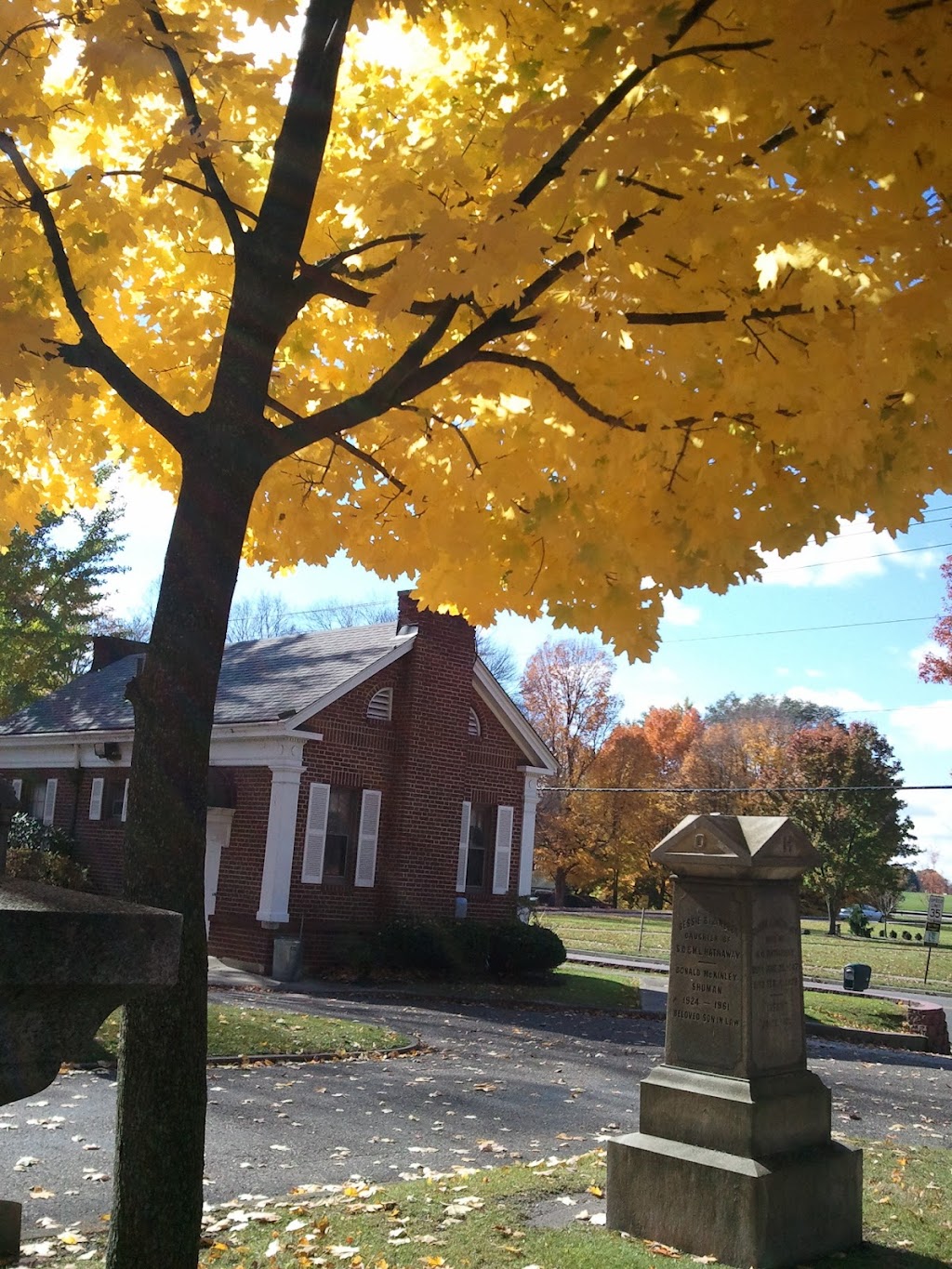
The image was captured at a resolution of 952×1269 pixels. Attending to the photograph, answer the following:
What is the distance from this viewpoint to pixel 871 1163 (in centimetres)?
760

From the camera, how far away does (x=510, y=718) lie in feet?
81.7

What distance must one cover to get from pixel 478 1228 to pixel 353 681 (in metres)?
16.7

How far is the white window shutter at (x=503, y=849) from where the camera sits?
24234 millimetres

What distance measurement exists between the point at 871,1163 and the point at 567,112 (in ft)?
23.0

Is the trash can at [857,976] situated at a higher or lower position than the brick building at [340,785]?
lower

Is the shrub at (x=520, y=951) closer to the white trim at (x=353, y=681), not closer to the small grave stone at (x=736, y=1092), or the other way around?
the white trim at (x=353, y=681)

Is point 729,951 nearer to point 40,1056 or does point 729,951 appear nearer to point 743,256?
point 743,256

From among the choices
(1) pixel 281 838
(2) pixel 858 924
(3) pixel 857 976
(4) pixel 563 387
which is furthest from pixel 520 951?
(2) pixel 858 924

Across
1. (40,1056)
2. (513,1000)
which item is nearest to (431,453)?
(40,1056)

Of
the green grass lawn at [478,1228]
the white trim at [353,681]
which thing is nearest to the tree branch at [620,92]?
the green grass lawn at [478,1228]

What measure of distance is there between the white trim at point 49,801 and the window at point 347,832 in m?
8.24

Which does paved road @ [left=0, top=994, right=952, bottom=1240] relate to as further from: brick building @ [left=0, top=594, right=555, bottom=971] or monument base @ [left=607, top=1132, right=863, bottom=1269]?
brick building @ [left=0, top=594, right=555, bottom=971]

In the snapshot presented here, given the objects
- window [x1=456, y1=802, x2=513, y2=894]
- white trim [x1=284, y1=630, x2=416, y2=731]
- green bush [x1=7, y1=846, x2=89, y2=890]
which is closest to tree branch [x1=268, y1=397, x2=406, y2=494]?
white trim [x1=284, y1=630, x2=416, y2=731]

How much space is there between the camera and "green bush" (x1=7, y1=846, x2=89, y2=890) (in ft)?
75.8
